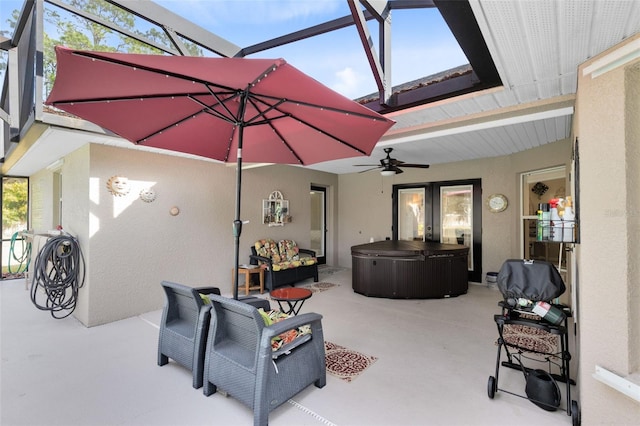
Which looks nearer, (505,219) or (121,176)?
(121,176)

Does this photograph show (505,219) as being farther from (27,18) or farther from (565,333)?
(27,18)

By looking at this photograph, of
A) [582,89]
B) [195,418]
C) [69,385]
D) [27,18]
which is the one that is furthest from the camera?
[27,18]

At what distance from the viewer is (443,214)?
22.5 ft

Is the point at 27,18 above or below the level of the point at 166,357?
above

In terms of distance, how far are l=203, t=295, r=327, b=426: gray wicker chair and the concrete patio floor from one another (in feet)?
0.56

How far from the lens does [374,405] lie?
2234 millimetres

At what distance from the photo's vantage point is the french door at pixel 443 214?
6.37m

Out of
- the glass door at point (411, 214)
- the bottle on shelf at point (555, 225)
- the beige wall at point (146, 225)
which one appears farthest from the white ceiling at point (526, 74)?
the glass door at point (411, 214)

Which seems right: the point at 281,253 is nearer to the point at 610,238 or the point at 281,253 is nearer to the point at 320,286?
the point at 320,286

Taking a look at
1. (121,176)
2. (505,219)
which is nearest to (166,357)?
(121,176)

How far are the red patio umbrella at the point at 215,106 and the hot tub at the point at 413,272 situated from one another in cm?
273

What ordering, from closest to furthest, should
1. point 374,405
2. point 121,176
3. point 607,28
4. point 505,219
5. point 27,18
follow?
point 607,28
point 374,405
point 27,18
point 121,176
point 505,219

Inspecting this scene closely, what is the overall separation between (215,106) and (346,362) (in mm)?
2627

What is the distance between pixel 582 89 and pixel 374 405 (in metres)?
2.66
